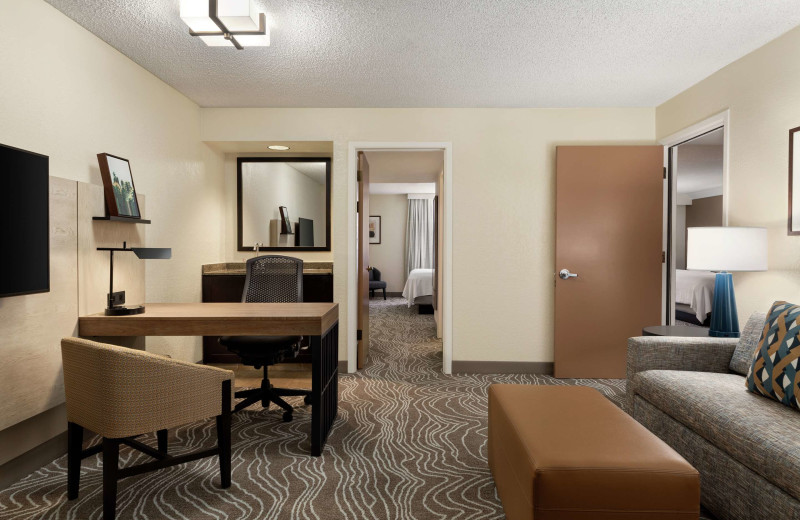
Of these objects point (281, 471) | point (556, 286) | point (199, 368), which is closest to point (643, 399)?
point (556, 286)

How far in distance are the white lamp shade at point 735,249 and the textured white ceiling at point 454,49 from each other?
3.77ft

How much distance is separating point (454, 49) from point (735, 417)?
2438 millimetres

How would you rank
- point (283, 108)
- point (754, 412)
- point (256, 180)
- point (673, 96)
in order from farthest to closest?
point (256, 180)
point (283, 108)
point (673, 96)
point (754, 412)

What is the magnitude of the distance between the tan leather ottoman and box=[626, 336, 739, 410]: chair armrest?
3.22ft

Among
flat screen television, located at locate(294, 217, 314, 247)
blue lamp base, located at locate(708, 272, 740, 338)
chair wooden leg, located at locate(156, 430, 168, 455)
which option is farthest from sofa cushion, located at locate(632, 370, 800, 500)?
flat screen television, located at locate(294, 217, 314, 247)

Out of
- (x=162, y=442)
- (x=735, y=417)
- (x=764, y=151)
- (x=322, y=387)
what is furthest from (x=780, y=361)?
(x=162, y=442)

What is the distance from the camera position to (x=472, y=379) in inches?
154

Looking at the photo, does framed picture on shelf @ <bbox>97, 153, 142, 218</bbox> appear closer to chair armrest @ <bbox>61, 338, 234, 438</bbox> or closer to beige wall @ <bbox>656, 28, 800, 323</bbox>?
chair armrest @ <bbox>61, 338, 234, 438</bbox>

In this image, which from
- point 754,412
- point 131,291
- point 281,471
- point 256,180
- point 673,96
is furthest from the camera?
point 256,180

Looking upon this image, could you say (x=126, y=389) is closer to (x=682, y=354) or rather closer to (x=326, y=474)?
(x=326, y=474)

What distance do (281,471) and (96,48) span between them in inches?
105

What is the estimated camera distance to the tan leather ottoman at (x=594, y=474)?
138cm

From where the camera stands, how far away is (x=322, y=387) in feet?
Result: 8.20

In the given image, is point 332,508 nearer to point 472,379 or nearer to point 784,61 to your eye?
point 472,379
